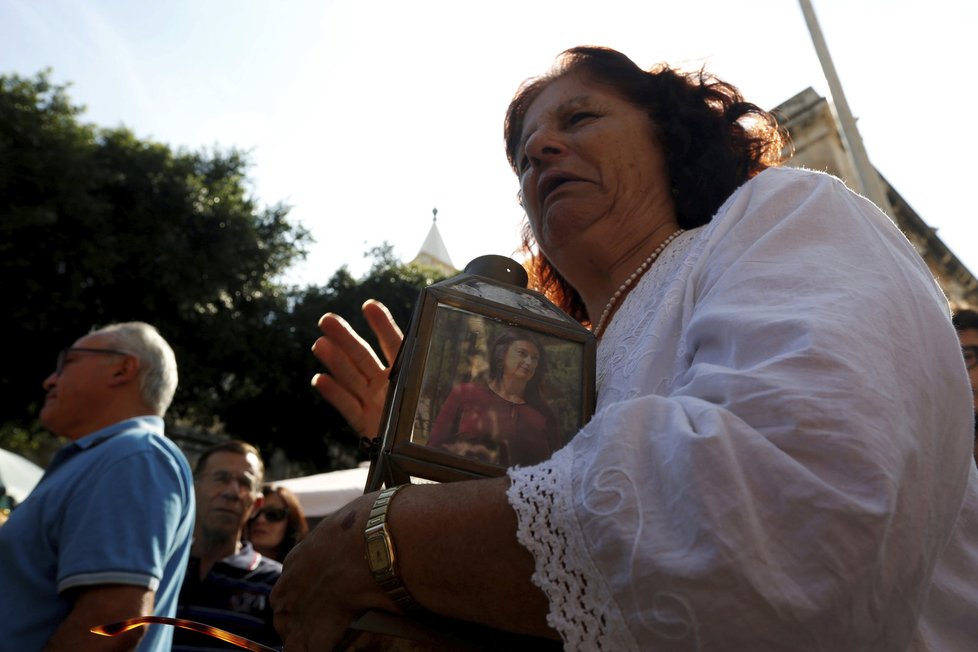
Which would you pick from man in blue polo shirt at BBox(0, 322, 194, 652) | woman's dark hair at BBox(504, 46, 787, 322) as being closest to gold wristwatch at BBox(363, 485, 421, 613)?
woman's dark hair at BBox(504, 46, 787, 322)

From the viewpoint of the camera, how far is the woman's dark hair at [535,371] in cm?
116

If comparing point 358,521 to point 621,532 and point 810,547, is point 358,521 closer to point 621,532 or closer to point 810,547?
point 621,532

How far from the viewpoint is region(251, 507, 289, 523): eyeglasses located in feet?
17.7

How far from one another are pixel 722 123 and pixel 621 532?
1.55 metres

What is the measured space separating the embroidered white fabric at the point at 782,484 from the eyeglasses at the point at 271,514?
493 centimetres

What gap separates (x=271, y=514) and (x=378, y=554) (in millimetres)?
4830

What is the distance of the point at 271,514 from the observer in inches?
213

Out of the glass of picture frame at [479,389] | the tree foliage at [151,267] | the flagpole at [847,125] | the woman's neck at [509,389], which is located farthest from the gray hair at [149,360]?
the tree foliage at [151,267]

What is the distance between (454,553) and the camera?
2.95 ft

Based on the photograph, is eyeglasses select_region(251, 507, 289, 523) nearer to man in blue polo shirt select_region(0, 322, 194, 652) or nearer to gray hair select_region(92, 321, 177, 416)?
gray hair select_region(92, 321, 177, 416)

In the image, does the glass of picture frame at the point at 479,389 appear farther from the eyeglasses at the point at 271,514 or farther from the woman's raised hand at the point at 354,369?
the eyeglasses at the point at 271,514

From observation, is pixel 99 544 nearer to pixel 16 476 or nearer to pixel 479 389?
pixel 479 389

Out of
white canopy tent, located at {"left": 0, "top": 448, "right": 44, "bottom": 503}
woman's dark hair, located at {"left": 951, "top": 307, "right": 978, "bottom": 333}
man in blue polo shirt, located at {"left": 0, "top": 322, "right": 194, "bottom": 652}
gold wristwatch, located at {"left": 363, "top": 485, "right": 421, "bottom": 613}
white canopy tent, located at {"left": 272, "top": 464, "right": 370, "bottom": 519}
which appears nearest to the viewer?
gold wristwatch, located at {"left": 363, "top": 485, "right": 421, "bottom": 613}

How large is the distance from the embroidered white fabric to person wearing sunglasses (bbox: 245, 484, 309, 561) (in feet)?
16.0
